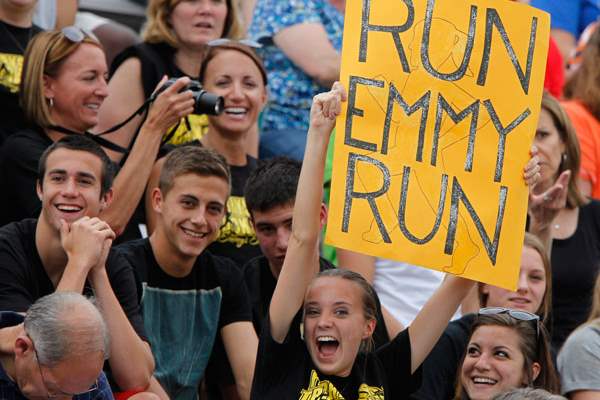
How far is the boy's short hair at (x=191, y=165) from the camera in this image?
6180 mm

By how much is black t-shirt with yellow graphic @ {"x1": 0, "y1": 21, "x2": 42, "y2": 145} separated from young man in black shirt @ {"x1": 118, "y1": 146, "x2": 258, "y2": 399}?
2.75ft

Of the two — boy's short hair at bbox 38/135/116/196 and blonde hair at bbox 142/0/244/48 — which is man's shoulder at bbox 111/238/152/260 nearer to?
boy's short hair at bbox 38/135/116/196

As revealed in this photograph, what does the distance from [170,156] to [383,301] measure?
1.49 m

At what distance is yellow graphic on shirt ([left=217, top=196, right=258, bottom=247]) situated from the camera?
6.67 m

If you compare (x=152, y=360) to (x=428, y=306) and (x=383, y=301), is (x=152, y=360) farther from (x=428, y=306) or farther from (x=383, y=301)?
(x=383, y=301)

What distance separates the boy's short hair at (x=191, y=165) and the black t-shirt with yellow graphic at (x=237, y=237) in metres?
0.46

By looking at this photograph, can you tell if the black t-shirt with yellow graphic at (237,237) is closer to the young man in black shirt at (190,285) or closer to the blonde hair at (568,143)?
the young man in black shirt at (190,285)

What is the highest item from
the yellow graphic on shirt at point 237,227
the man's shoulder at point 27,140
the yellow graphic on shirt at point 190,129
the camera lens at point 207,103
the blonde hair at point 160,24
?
the blonde hair at point 160,24

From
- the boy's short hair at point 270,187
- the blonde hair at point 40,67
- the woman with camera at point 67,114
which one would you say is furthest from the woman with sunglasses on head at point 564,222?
the blonde hair at point 40,67

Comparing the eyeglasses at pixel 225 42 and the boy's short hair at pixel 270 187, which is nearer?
the boy's short hair at pixel 270 187

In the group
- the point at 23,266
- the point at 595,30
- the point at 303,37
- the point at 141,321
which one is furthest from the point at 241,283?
the point at 595,30

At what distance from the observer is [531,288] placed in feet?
21.6

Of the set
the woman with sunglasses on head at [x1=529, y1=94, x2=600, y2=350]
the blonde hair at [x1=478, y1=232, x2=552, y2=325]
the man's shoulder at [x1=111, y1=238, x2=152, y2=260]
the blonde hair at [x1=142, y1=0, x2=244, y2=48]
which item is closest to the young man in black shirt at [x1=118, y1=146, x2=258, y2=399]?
the man's shoulder at [x1=111, y1=238, x2=152, y2=260]

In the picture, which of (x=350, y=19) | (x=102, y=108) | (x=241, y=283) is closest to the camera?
(x=350, y=19)
